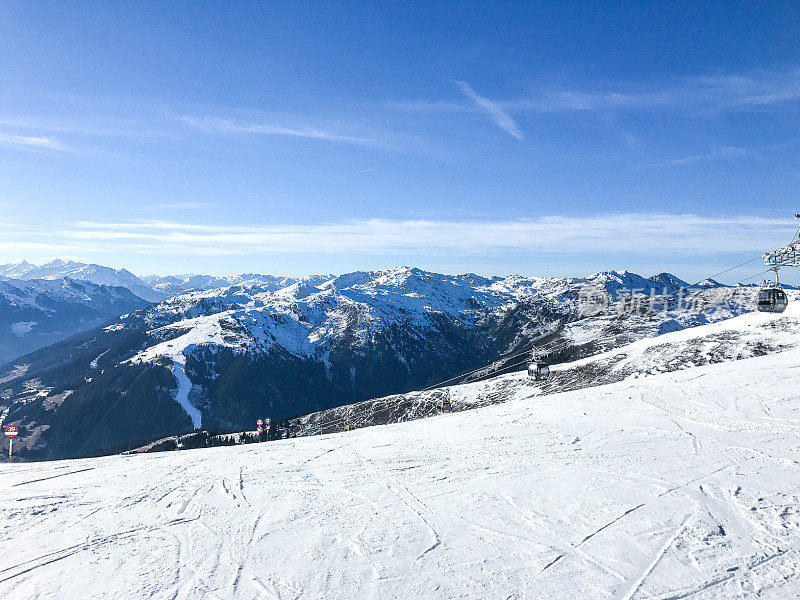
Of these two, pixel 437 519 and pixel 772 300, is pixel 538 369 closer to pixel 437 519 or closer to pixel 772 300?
pixel 772 300

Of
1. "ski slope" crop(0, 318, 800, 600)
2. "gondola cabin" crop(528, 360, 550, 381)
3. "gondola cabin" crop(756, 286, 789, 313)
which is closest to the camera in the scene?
"ski slope" crop(0, 318, 800, 600)

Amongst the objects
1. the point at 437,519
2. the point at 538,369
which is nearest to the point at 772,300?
the point at 538,369

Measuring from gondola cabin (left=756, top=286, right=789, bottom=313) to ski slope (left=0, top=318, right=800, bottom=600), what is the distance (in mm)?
19737

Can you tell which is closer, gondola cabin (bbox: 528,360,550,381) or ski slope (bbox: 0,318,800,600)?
ski slope (bbox: 0,318,800,600)

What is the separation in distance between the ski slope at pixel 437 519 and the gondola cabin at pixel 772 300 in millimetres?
19737

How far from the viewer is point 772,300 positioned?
131ft

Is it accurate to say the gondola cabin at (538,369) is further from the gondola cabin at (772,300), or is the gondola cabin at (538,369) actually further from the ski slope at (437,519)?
the ski slope at (437,519)

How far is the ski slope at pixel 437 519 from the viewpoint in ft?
32.7

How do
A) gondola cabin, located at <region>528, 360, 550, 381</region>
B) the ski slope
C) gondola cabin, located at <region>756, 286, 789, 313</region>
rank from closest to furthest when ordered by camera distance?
1. the ski slope
2. gondola cabin, located at <region>756, 286, 789, 313</region>
3. gondola cabin, located at <region>528, 360, 550, 381</region>

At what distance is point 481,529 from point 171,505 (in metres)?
11.0

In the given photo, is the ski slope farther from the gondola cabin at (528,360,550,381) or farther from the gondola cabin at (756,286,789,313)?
the gondola cabin at (528,360,550,381)

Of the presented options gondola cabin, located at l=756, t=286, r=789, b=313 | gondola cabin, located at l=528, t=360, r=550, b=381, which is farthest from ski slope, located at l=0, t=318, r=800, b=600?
gondola cabin, located at l=528, t=360, r=550, b=381

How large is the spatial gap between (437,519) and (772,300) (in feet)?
140

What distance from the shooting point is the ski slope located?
9.98 metres
